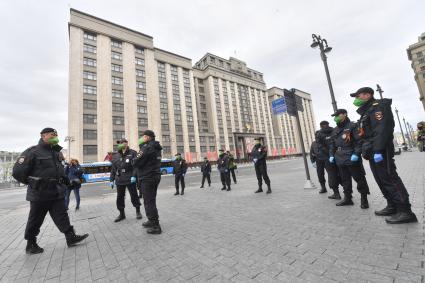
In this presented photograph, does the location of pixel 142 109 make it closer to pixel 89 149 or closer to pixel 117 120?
pixel 117 120

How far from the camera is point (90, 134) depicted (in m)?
42.2

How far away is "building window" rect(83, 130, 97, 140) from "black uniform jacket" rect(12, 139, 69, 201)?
43.8 m

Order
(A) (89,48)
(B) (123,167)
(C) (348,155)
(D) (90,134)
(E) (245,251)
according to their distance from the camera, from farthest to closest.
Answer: (A) (89,48) → (D) (90,134) → (B) (123,167) → (C) (348,155) → (E) (245,251)

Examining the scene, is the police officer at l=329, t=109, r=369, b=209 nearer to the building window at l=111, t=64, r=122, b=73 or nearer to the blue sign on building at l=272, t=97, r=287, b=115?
the blue sign on building at l=272, t=97, r=287, b=115

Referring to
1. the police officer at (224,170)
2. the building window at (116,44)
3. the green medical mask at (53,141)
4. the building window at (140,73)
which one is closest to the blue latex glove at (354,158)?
the green medical mask at (53,141)

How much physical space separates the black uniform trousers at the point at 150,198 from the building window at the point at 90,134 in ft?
145

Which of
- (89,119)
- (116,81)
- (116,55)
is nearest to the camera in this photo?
(89,119)

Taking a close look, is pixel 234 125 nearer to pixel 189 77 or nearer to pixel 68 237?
pixel 189 77

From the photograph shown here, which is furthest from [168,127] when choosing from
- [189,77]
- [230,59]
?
[230,59]

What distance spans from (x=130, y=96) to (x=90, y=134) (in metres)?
12.9

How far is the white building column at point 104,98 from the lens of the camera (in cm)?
4297

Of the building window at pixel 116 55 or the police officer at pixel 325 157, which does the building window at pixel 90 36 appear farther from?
the police officer at pixel 325 157

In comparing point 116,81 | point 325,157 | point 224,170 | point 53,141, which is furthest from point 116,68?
point 325,157

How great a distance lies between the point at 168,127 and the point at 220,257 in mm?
54302
